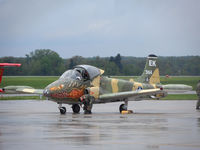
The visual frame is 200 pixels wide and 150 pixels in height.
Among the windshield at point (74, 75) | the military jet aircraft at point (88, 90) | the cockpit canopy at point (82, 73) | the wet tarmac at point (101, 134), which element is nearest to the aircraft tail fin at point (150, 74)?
the military jet aircraft at point (88, 90)

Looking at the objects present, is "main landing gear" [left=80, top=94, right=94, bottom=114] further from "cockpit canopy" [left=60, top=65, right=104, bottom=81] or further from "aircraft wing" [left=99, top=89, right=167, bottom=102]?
"cockpit canopy" [left=60, top=65, right=104, bottom=81]

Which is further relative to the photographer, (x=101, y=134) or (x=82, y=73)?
(x=82, y=73)

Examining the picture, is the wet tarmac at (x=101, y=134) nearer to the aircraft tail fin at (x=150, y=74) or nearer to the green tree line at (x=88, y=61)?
the aircraft tail fin at (x=150, y=74)

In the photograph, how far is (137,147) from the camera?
14.3m

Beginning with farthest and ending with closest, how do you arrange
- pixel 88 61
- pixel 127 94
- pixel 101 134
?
pixel 88 61 → pixel 127 94 → pixel 101 134

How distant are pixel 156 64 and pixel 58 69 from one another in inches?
3247

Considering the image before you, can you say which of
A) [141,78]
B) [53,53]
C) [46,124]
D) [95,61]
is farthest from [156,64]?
[53,53]

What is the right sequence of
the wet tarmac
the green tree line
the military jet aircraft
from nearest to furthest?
the wet tarmac
the military jet aircraft
the green tree line

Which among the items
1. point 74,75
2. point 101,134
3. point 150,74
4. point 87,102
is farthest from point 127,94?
point 101,134

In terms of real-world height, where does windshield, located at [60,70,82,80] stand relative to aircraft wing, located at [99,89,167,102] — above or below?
above

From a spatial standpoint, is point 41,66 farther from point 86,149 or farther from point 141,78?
point 86,149

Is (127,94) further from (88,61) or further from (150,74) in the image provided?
(88,61)

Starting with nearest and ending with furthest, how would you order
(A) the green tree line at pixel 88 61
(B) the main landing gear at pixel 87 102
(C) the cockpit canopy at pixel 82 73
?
(B) the main landing gear at pixel 87 102 < (C) the cockpit canopy at pixel 82 73 < (A) the green tree line at pixel 88 61

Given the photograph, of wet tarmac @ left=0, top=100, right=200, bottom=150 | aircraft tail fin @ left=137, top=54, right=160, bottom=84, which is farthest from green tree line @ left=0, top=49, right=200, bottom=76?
wet tarmac @ left=0, top=100, right=200, bottom=150
